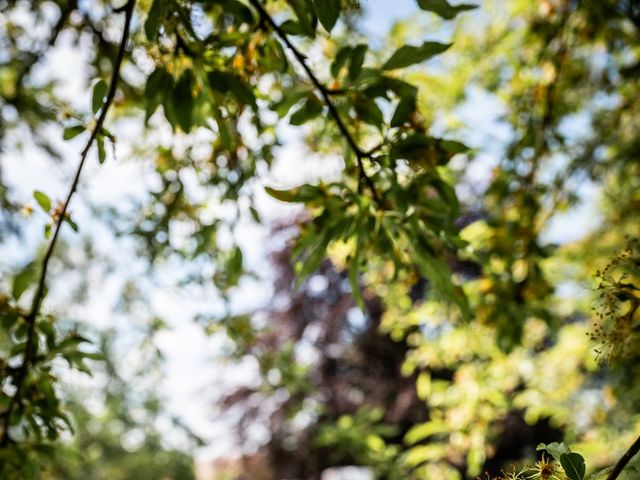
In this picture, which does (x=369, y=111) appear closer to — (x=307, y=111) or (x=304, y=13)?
(x=307, y=111)

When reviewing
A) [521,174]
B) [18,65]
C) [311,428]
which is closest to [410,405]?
[311,428]

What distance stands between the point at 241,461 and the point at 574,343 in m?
6.08

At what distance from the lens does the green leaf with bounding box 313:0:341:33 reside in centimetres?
84

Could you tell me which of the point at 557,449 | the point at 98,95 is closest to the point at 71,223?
the point at 98,95

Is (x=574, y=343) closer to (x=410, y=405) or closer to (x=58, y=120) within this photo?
(x=58, y=120)

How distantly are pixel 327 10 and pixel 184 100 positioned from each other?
0.34 metres

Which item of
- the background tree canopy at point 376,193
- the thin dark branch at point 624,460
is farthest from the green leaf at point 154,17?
the thin dark branch at point 624,460

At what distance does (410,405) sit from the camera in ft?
21.1

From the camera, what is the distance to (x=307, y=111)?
1105 millimetres

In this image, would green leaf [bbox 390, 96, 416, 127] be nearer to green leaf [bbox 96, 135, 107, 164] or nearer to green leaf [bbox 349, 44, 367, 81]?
green leaf [bbox 349, 44, 367, 81]

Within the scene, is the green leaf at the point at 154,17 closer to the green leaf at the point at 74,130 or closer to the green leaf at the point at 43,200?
the green leaf at the point at 74,130

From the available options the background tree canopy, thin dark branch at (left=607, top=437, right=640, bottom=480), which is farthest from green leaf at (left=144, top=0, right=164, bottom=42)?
thin dark branch at (left=607, top=437, right=640, bottom=480)

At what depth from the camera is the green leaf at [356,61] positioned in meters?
1.03

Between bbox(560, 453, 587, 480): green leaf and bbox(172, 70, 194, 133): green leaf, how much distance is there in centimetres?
81
